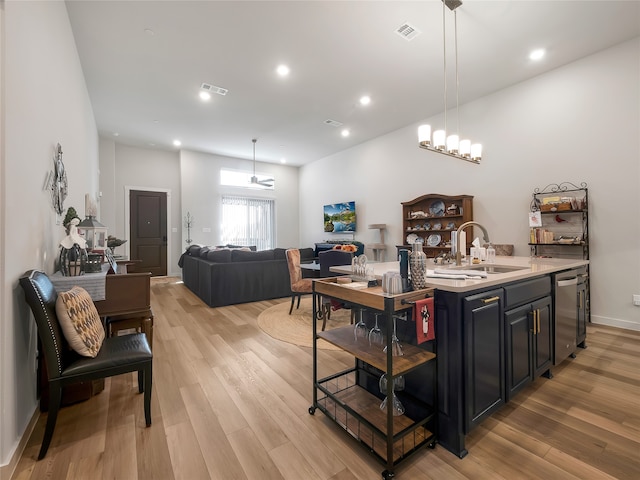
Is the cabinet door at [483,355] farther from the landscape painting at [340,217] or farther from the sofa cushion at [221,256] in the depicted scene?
the landscape painting at [340,217]

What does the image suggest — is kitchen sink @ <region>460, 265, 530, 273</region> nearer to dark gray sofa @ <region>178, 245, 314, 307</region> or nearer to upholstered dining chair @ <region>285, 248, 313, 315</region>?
upholstered dining chair @ <region>285, 248, 313, 315</region>

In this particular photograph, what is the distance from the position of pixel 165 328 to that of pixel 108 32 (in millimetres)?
3482

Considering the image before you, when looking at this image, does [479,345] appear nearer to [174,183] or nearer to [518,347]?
[518,347]

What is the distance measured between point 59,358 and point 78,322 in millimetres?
209

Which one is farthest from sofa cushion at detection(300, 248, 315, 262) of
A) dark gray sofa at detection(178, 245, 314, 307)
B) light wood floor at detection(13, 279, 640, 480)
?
light wood floor at detection(13, 279, 640, 480)

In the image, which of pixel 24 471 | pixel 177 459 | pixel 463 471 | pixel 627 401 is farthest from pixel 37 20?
pixel 627 401

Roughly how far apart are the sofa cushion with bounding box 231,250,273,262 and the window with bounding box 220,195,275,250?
148 inches

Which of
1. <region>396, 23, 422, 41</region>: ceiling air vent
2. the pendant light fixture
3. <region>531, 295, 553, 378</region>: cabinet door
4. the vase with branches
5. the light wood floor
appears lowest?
the light wood floor

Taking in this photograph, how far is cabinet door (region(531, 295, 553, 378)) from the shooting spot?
2.06 m

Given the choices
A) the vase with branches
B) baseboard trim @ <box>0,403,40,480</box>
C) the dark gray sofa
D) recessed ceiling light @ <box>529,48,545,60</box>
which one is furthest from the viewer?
the vase with branches

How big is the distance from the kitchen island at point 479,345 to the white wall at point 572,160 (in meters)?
2.55

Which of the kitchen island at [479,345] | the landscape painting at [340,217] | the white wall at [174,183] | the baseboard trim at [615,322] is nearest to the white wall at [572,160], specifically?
the baseboard trim at [615,322]

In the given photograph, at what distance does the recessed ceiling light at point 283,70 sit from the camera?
12.8ft

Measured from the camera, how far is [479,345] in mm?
1604
